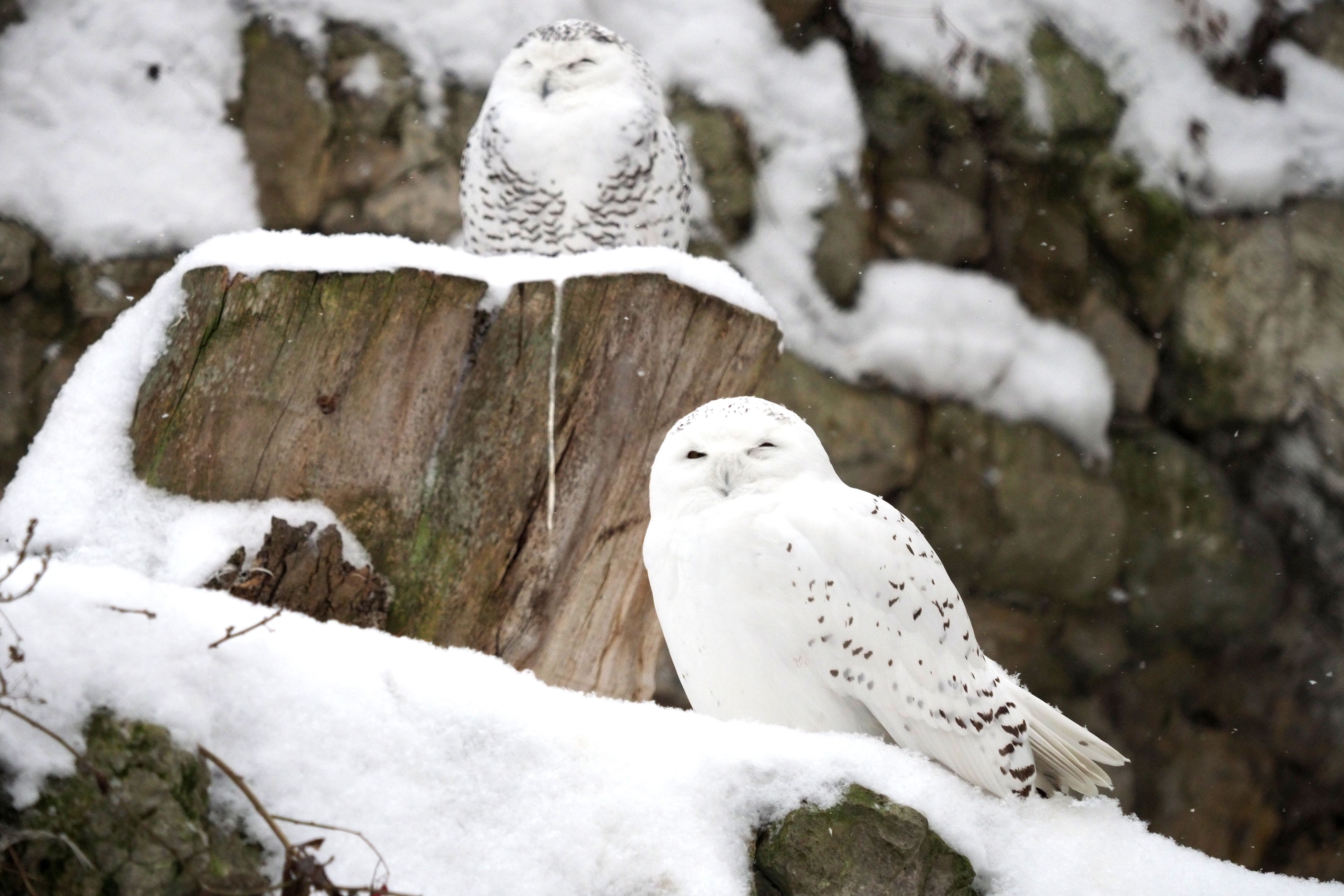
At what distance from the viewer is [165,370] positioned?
220 cm

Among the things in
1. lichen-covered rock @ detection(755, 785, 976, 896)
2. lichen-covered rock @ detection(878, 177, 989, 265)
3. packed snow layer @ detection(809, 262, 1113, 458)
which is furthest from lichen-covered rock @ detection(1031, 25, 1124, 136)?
lichen-covered rock @ detection(755, 785, 976, 896)

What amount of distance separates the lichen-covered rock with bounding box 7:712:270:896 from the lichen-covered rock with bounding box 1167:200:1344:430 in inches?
190

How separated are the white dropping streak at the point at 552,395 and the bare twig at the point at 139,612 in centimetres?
110

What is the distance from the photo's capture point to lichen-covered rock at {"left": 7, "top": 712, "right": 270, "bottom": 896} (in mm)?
1041

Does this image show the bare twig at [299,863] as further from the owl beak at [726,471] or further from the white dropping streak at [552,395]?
the white dropping streak at [552,395]

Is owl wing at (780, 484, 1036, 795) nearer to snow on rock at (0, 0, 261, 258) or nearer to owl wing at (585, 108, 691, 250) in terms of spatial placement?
owl wing at (585, 108, 691, 250)

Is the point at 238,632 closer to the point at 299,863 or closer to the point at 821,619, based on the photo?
the point at 299,863

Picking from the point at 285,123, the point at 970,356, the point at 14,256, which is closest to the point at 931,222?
the point at 970,356

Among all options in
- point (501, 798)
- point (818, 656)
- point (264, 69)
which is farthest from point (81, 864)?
point (264, 69)

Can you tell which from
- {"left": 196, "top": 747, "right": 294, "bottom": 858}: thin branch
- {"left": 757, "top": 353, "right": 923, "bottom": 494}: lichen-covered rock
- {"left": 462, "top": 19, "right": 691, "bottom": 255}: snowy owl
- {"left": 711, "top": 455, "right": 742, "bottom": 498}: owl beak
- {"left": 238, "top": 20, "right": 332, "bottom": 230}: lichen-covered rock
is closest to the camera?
{"left": 196, "top": 747, "right": 294, "bottom": 858}: thin branch

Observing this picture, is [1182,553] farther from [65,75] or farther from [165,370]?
[65,75]

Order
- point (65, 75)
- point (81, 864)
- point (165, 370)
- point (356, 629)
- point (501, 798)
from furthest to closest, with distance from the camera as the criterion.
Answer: point (65, 75), point (165, 370), point (356, 629), point (501, 798), point (81, 864)

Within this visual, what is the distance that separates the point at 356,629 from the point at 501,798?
11.5 inches

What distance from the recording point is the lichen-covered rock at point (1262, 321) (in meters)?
5.02
